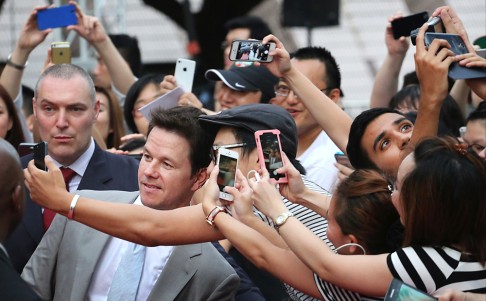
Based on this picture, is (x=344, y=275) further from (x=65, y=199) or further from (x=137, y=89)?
(x=137, y=89)

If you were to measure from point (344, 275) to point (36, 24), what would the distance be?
151 inches

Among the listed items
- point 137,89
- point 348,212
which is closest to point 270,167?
point 348,212

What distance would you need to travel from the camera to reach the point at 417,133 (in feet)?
13.7

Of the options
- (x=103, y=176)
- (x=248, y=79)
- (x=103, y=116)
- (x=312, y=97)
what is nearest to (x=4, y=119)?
(x=103, y=176)

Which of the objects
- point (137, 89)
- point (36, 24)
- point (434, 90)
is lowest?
point (137, 89)

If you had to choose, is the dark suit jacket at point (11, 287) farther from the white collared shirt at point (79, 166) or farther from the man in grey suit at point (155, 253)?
the white collared shirt at point (79, 166)

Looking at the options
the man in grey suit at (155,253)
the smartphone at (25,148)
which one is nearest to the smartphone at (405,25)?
the man in grey suit at (155,253)

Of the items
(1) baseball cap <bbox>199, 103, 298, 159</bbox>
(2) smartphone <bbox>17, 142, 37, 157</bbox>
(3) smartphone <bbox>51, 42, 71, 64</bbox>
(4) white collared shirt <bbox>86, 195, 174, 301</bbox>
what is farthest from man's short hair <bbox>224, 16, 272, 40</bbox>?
(4) white collared shirt <bbox>86, 195, 174, 301</bbox>

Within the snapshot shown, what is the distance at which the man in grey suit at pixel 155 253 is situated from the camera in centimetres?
401

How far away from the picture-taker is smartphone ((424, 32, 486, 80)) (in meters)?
3.96

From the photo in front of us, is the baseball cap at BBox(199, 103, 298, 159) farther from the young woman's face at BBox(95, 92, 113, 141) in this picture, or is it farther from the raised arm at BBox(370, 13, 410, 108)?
the young woman's face at BBox(95, 92, 113, 141)

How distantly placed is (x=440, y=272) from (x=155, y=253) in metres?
1.37

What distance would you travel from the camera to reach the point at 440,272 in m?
3.27

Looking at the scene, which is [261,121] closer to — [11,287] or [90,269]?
[90,269]
